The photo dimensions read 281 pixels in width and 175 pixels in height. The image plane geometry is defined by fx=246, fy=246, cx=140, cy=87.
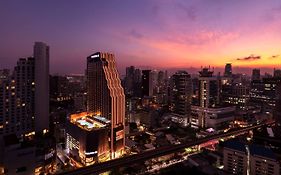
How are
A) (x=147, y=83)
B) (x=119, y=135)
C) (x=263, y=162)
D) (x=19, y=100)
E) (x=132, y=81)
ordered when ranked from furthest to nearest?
1. (x=132, y=81)
2. (x=147, y=83)
3. (x=19, y=100)
4. (x=119, y=135)
5. (x=263, y=162)

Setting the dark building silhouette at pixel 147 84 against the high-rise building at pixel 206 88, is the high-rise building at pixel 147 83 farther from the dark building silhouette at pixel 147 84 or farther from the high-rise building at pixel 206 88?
the high-rise building at pixel 206 88

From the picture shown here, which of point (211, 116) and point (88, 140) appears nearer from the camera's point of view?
point (88, 140)

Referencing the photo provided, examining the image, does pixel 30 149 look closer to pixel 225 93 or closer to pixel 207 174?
pixel 207 174

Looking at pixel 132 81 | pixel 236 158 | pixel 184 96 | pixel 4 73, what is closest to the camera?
pixel 236 158

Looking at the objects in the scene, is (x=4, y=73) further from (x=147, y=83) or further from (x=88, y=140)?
(x=147, y=83)

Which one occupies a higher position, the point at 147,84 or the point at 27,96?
the point at 147,84

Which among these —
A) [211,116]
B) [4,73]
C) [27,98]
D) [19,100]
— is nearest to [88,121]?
[27,98]

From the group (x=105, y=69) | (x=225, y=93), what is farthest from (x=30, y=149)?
(x=225, y=93)
